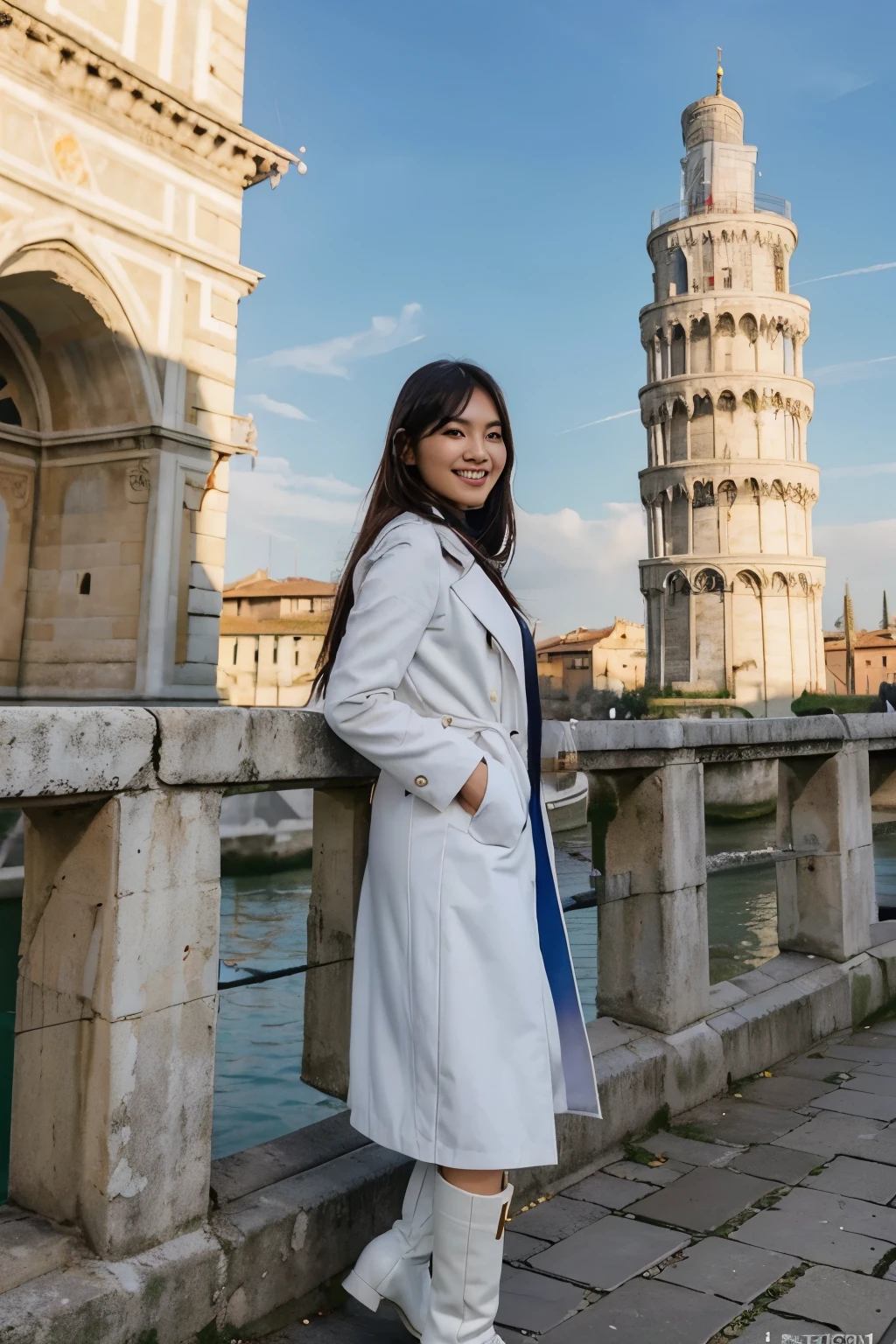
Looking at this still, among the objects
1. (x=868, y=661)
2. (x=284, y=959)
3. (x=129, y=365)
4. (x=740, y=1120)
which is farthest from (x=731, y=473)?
(x=740, y=1120)

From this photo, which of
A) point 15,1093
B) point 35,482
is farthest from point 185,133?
point 15,1093

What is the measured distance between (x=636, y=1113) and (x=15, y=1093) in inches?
81.7

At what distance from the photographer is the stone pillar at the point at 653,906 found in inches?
148

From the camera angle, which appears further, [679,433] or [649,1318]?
[679,433]

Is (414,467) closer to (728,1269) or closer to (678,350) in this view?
(728,1269)

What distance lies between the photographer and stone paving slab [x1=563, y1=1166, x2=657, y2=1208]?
3.00 metres

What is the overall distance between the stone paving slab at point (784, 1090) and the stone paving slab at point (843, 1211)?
0.77m

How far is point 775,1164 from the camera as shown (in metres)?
3.26

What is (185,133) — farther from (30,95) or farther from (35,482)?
(35,482)

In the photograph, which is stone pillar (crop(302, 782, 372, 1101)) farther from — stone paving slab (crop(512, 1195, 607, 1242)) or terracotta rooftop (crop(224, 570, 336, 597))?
terracotta rooftop (crop(224, 570, 336, 597))

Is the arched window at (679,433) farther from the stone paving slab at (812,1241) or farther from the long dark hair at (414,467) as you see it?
the long dark hair at (414,467)

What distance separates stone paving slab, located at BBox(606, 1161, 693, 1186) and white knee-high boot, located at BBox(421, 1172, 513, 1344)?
1.27 metres

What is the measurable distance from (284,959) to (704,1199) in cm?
606

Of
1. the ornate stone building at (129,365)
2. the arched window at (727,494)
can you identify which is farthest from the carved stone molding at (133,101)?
the arched window at (727,494)
